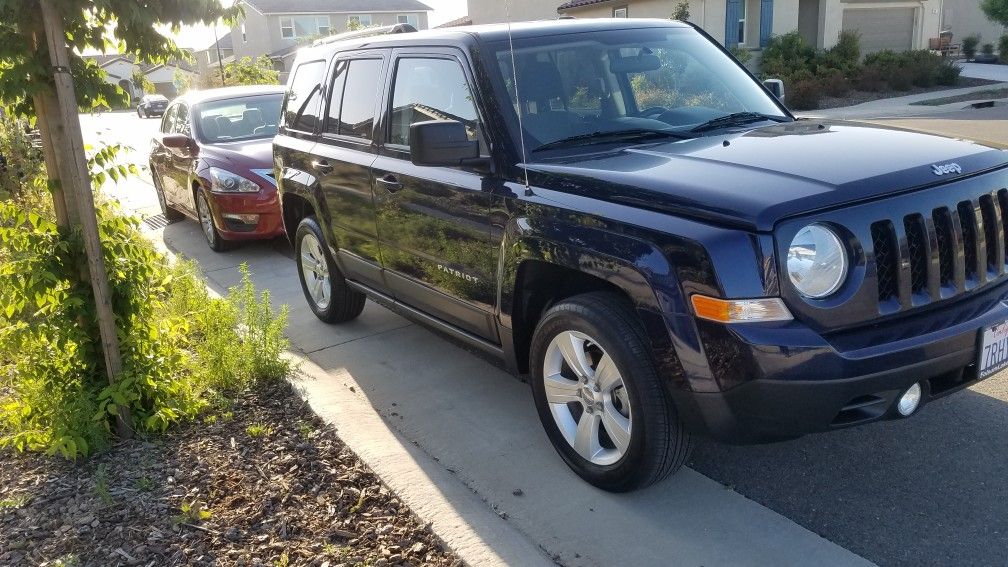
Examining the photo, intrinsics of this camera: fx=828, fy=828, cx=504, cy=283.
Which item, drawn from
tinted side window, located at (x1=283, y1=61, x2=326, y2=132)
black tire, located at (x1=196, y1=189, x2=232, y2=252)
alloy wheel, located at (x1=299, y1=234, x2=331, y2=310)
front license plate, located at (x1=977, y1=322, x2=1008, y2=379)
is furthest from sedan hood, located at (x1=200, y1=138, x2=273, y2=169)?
front license plate, located at (x1=977, y1=322, x2=1008, y2=379)

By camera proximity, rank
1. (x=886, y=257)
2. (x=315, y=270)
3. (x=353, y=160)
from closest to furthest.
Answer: (x=886, y=257) < (x=353, y=160) < (x=315, y=270)

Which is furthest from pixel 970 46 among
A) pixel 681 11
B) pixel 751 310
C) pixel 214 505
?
pixel 214 505

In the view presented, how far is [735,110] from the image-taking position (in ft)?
13.9

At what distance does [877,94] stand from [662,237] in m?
25.2

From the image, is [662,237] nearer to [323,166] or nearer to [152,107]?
[323,166]

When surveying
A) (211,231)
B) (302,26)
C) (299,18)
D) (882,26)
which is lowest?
(211,231)

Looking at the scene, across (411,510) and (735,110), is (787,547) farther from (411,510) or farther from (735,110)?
(735,110)

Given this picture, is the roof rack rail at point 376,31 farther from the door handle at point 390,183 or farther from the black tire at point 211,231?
the black tire at point 211,231

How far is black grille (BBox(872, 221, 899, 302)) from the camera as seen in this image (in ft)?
9.41

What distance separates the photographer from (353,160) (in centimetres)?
488

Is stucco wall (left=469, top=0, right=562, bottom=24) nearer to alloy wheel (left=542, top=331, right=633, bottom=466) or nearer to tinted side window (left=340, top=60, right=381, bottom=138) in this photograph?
tinted side window (left=340, top=60, right=381, bottom=138)

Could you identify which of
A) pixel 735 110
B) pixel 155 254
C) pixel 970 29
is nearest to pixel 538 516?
pixel 735 110

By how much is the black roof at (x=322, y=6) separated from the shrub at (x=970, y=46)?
34.3 m

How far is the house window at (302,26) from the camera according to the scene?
52688 mm
